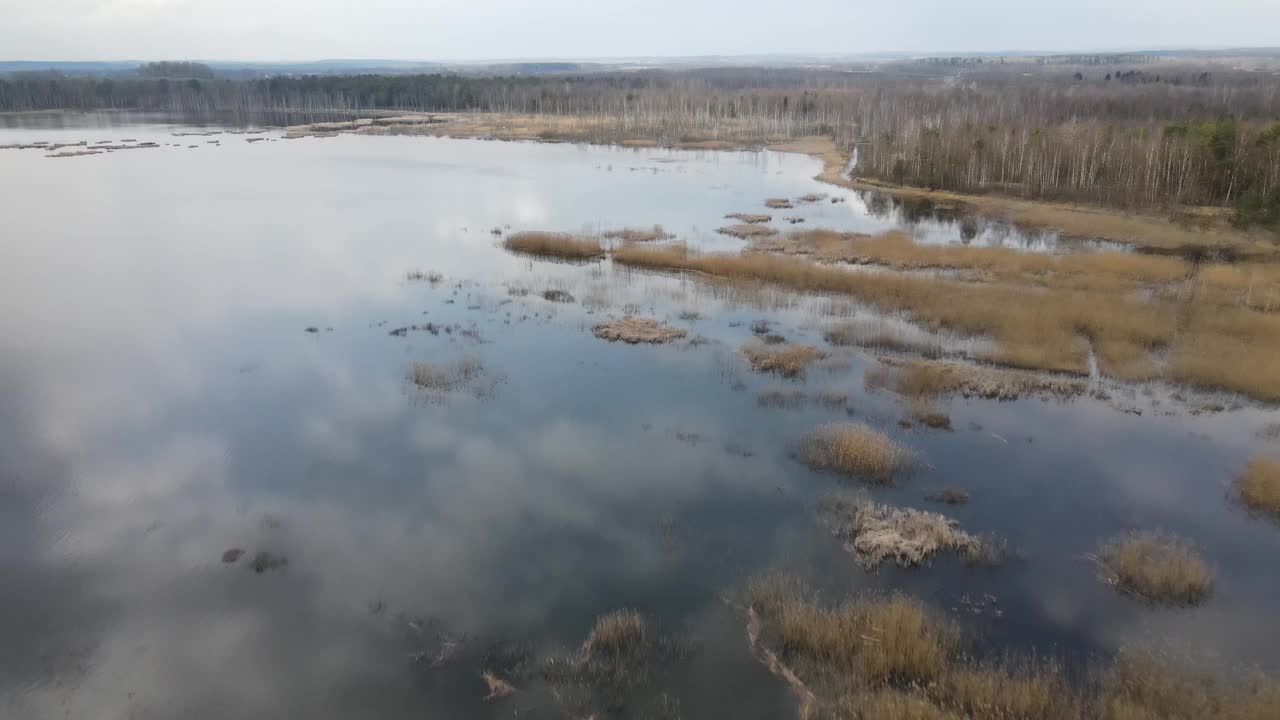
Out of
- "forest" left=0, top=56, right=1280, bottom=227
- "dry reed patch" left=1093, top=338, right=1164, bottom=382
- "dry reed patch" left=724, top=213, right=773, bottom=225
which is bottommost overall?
"dry reed patch" left=1093, top=338, right=1164, bottom=382

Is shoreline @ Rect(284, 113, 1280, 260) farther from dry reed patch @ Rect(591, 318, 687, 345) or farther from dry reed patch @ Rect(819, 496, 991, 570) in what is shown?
dry reed patch @ Rect(819, 496, 991, 570)

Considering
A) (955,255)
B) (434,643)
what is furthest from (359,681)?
(955,255)

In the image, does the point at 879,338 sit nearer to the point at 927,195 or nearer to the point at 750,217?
the point at 750,217

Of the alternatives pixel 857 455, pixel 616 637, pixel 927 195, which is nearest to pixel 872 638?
pixel 616 637

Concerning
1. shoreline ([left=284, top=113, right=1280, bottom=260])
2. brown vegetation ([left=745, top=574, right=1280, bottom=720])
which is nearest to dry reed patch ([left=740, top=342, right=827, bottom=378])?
brown vegetation ([left=745, top=574, right=1280, bottom=720])

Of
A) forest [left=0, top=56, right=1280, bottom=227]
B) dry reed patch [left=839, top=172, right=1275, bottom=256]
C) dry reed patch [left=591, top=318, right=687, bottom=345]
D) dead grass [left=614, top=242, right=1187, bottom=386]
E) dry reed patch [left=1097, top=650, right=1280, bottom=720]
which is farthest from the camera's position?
forest [left=0, top=56, right=1280, bottom=227]

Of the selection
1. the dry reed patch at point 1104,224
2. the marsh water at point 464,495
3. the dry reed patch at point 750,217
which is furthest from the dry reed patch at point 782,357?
the dry reed patch at point 1104,224

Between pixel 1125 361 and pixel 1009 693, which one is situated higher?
pixel 1125 361
